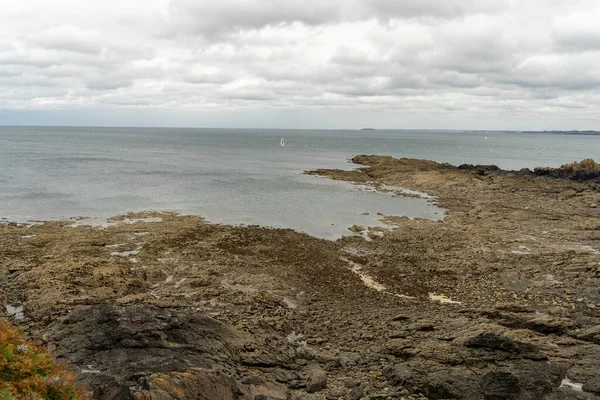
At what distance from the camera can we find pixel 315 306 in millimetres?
18734

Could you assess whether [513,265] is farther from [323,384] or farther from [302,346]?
[323,384]

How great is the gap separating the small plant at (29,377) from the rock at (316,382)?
5.88 m

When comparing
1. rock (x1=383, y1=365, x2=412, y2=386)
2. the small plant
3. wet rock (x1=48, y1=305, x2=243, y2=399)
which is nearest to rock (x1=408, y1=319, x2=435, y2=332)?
rock (x1=383, y1=365, x2=412, y2=386)

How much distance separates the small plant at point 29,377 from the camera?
7433mm

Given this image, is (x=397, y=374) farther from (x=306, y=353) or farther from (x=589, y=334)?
(x=589, y=334)

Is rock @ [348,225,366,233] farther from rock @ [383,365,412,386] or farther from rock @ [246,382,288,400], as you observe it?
rock @ [246,382,288,400]

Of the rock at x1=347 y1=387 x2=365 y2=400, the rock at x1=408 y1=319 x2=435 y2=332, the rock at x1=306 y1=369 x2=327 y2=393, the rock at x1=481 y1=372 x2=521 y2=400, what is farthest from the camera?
the rock at x1=408 y1=319 x2=435 y2=332

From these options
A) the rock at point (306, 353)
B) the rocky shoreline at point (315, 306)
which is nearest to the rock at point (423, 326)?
the rocky shoreline at point (315, 306)

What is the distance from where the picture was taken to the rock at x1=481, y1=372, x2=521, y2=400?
34.0 feet

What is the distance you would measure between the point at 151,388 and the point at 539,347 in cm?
1172

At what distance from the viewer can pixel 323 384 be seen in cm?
1181

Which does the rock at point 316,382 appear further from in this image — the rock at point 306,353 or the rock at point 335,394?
A: the rock at point 306,353

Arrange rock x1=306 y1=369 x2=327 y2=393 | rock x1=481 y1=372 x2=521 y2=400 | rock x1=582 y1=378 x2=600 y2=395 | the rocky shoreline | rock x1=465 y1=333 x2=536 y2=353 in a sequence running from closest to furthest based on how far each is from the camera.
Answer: rock x1=481 y1=372 x2=521 y2=400 → rock x1=582 y1=378 x2=600 y2=395 → the rocky shoreline → rock x1=306 y1=369 x2=327 y2=393 → rock x1=465 y1=333 x2=536 y2=353

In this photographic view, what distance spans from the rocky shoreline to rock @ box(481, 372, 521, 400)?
5 centimetres
